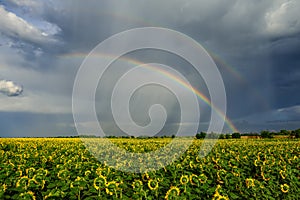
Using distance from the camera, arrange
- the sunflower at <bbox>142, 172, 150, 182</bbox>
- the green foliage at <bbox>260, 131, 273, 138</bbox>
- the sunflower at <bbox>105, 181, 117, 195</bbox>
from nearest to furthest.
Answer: the sunflower at <bbox>105, 181, 117, 195</bbox> < the sunflower at <bbox>142, 172, 150, 182</bbox> < the green foliage at <bbox>260, 131, 273, 138</bbox>

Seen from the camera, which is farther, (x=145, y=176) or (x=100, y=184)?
(x=145, y=176)

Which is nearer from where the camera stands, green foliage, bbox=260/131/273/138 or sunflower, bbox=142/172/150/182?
sunflower, bbox=142/172/150/182

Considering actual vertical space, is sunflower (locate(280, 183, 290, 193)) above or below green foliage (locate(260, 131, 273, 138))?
below

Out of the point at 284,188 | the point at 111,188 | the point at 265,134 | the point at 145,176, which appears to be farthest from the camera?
the point at 265,134

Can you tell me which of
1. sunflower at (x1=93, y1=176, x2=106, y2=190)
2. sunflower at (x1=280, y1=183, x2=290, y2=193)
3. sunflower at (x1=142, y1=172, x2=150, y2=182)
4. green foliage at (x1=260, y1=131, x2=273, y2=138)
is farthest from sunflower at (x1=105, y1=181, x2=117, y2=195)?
green foliage at (x1=260, y1=131, x2=273, y2=138)

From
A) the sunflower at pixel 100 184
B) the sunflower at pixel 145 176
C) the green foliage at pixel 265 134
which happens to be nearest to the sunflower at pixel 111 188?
the sunflower at pixel 100 184

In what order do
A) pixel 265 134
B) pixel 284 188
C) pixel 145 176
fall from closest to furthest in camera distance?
pixel 284 188 < pixel 145 176 < pixel 265 134

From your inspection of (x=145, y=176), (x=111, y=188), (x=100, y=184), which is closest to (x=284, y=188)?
(x=145, y=176)

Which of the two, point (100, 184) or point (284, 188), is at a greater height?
point (284, 188)

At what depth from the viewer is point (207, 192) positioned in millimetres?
7359

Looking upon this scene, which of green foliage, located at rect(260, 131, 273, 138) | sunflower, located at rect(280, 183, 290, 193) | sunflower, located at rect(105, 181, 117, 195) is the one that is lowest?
sunflower, located at rect(105, 181, 117, 195)

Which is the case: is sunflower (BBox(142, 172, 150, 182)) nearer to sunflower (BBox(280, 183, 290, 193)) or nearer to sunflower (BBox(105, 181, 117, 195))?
sunflower (BBox(105, 181, 117, 195))

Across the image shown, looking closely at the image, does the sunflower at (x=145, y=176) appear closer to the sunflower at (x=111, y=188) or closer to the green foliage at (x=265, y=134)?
the sunflower at (x=111, y=188)

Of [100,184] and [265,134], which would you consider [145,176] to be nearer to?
[100,184]
